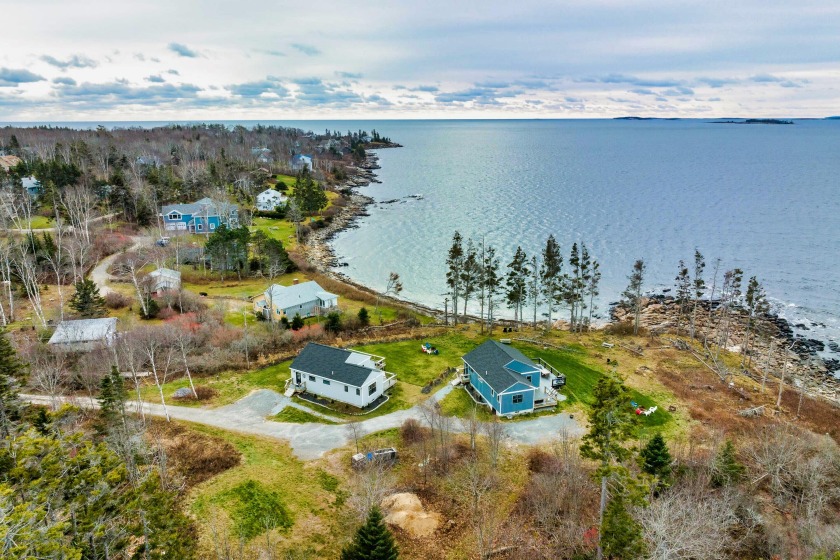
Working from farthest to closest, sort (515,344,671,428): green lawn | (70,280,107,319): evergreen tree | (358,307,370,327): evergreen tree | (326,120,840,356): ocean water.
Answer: (326,120,840,356): ocean water < (358,307,370,327): evergreen tree < (70,280,107,319): evergreen tree < (515,344,671,428): green lawn

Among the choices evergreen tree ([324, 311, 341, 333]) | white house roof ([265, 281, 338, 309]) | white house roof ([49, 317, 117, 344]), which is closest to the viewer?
white house roof ([49, 317, 117, 344])

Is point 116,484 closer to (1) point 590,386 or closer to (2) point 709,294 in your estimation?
(1) point 590,386

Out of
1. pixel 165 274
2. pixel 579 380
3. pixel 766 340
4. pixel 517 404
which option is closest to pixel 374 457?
pixel 517 404

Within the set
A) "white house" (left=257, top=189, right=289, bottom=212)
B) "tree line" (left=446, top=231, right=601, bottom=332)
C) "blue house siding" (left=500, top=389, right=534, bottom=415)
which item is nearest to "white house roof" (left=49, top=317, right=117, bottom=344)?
"blue house siding" (left=500, top=389, right=534, bottom=415)

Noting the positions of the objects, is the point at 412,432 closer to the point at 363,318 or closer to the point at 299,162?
the point at 363,318

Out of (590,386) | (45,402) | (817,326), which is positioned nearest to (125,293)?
(45,402)

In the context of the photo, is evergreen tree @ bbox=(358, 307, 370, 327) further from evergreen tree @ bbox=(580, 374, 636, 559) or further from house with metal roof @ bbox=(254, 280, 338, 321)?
evergreen tree @ bbox=(580, 374, 636, 559)
